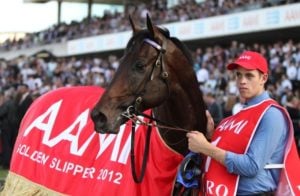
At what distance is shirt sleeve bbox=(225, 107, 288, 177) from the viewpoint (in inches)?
109

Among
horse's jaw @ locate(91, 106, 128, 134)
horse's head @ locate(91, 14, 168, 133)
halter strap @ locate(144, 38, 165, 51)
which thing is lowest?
horse's jaw @ locate(91, 106, 128, 134)

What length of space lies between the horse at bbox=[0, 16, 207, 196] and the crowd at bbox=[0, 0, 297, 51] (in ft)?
22.4

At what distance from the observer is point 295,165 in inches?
116

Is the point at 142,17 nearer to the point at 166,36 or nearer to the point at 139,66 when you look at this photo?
the point at 166,36

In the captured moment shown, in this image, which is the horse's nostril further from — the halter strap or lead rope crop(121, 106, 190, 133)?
the halter strap

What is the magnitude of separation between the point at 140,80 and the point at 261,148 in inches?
28.9

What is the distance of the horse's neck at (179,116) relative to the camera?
131 inches

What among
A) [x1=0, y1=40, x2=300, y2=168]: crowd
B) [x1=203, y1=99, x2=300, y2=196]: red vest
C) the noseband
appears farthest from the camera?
[x1=0, y1=40, x2=300, y2=168]: crowd

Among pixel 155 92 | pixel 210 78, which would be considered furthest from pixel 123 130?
pixel 210 78

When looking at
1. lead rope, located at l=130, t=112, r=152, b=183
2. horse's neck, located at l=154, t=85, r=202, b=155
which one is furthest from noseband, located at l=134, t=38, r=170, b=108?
lead rope, located at l=130, t=112, r=152, b=183

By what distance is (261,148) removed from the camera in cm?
278

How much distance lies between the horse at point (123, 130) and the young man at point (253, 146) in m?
0.35

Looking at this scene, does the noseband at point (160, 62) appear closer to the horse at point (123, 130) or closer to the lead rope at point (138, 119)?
the horse at point (123, 130)

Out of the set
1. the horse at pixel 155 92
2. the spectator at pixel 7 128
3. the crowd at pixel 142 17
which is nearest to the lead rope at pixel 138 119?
→ the horse at pixel 155 92
